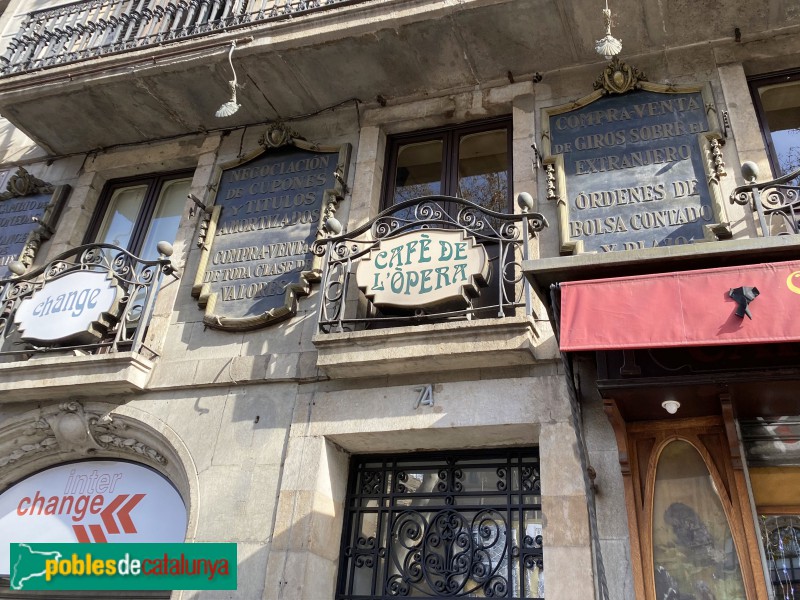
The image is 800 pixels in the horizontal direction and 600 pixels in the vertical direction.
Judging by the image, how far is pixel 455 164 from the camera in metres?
7.21

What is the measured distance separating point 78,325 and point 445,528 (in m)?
4.24

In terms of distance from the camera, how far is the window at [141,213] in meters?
8.07

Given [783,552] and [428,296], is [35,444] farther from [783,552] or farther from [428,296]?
[783,552]

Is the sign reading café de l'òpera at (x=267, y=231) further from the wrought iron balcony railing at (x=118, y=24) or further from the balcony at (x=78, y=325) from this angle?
the wrought iron balcony railing at (x=118, y=24)

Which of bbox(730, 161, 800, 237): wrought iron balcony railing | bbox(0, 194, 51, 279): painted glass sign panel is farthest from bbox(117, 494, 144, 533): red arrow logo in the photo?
bbox(730, 161, 800, 237): wrought iron balcony railing

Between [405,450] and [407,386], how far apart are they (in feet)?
2.05

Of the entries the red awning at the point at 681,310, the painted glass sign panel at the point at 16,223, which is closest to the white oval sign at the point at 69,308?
the painted glass sign panel at the point at 16,223

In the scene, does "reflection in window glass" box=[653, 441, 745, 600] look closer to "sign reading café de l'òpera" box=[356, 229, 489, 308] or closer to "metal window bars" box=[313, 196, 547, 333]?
"metal window bars" box=[313, 196, 547, 333]

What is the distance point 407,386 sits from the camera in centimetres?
568

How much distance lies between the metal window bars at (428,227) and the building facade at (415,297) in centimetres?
4

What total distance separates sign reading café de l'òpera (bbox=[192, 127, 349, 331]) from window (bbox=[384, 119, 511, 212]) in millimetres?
664

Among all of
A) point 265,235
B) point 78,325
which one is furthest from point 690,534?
point 78,325

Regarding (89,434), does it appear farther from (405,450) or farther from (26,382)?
(405,450)

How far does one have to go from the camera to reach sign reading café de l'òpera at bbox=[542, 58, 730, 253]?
18.9 feet
